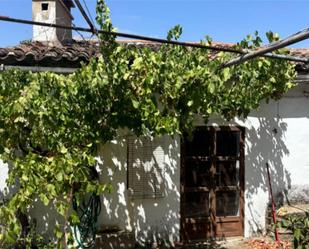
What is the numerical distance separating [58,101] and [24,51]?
2124mm

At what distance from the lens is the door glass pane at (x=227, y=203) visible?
9.71 metres

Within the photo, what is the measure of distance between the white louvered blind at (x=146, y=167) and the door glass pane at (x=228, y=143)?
118 centimetres

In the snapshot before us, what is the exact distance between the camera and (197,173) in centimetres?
955

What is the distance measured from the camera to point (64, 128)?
651cm

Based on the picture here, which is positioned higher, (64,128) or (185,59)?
(185,59)

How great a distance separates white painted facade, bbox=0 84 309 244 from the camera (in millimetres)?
8969

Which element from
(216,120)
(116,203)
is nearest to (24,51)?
(116,203)

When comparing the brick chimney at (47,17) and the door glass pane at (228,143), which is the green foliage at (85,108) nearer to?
the door glass pane at (228,143)

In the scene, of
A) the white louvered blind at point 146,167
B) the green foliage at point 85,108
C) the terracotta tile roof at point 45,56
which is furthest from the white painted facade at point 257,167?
the green foliage at point 85,108

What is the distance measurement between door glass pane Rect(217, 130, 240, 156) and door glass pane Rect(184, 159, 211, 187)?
→ 40cm

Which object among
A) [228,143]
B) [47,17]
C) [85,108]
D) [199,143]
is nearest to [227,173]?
[228,143]

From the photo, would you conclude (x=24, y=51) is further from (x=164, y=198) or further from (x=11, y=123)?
(x=164, y=198)

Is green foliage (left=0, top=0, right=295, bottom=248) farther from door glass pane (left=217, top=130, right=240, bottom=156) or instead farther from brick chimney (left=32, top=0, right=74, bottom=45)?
brick chimney (left=32, top=0, right=74, bottom=45)

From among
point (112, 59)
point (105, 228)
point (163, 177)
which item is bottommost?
point (105, 228)
